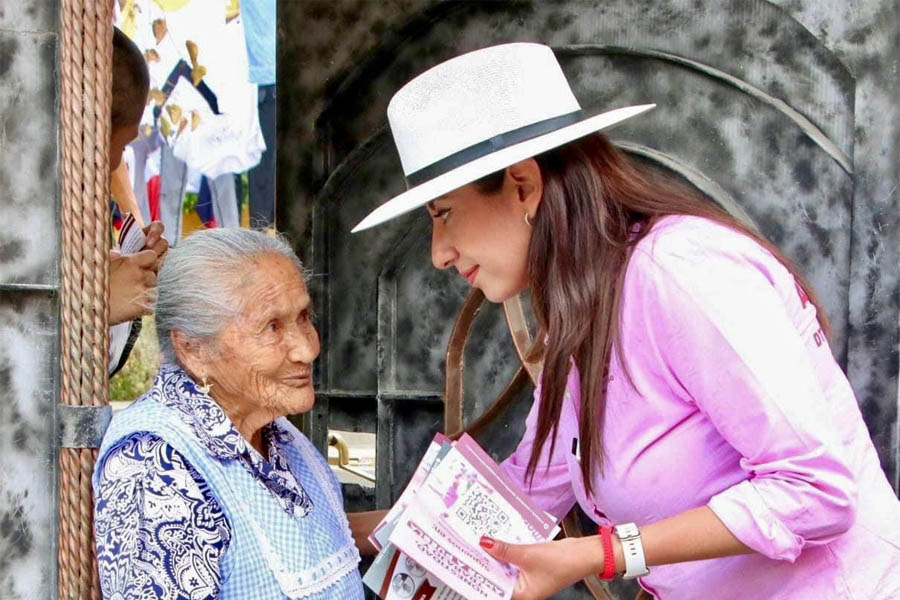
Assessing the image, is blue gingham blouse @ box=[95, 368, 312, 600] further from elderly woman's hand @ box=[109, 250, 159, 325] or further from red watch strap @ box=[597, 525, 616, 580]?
red watch strap @ box=[597, 525, 616, 580]

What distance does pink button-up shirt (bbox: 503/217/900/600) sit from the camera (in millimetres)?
1398

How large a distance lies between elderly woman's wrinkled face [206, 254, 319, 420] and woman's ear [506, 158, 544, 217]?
1.89 ft

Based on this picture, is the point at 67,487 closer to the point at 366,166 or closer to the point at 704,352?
the point at 704,352

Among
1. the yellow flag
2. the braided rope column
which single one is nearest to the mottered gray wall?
the braided rope column

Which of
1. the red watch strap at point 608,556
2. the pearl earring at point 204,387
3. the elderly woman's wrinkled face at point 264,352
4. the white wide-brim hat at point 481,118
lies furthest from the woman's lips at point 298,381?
the red watch strap at point 608,556

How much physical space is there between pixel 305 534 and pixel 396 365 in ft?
3.16

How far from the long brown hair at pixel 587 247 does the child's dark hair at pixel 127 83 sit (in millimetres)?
1260

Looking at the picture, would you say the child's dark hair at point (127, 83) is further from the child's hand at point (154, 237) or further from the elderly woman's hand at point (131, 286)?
the elderly woman's hand at point (131, 286)

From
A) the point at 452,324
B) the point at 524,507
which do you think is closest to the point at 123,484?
the point at 524,507

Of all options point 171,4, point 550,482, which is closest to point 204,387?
point 550,482

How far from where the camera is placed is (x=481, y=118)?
1597 millimetres

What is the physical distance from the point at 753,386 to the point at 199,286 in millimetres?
997

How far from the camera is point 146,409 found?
1791 millimetres

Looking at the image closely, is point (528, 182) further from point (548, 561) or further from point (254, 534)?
point (254, 534)
